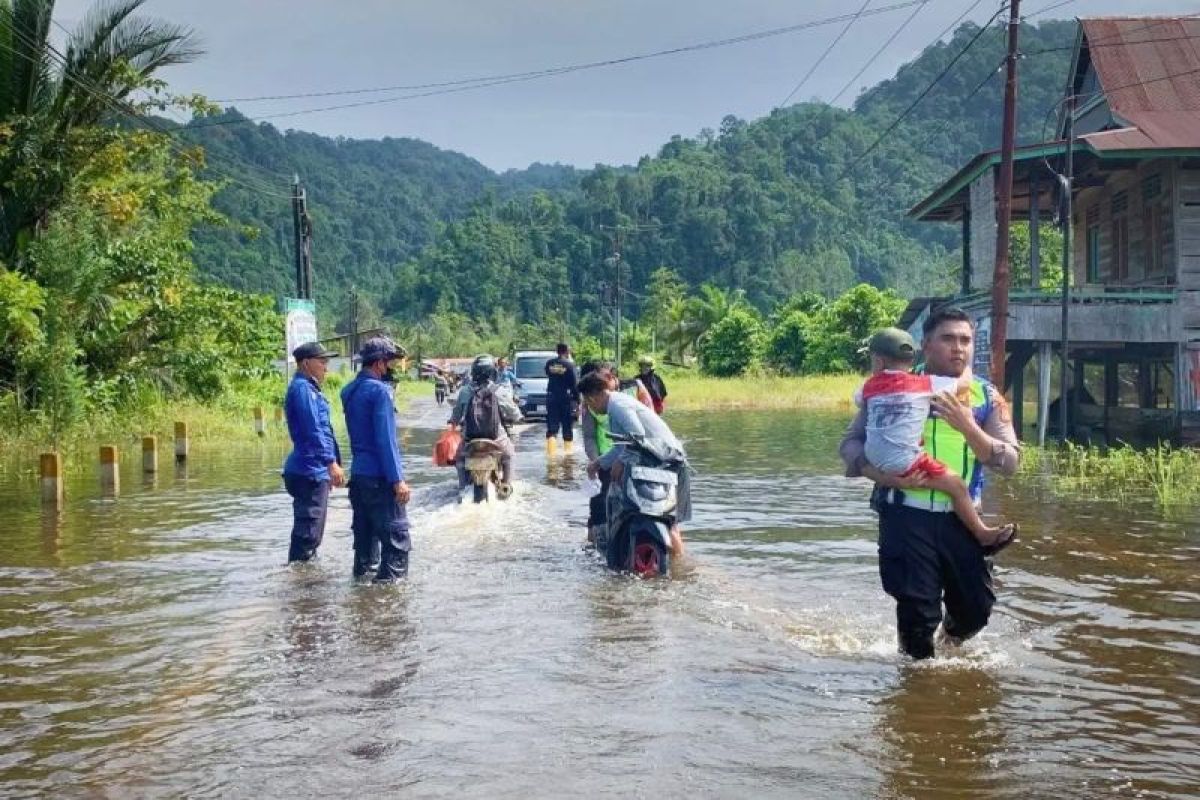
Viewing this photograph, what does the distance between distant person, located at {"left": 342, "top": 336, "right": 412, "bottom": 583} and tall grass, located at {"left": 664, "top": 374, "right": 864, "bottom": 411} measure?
31.0 meters

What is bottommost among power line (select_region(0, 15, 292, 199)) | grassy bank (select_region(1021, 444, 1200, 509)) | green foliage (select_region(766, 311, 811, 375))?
grassy bank (select_region(1021, 444, 1200, 509))

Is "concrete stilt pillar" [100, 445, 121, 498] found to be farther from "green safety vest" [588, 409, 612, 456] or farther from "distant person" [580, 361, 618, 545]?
"green safety vest" [588, 409, 612, 456]

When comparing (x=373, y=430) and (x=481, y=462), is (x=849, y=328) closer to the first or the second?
(x=481, y=462)

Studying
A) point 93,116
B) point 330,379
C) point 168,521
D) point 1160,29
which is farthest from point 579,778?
point 330,379

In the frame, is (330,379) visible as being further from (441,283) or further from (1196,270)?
(441,283)

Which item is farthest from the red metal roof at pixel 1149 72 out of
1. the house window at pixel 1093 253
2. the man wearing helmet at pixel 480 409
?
the man wearing helmet at pixel 480 409

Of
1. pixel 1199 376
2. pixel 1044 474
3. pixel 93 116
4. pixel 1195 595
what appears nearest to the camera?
pixel 1195 595

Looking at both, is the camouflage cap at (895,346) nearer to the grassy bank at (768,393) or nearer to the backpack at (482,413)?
the backpack at (482,413)

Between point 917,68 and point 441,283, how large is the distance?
49.5 metres

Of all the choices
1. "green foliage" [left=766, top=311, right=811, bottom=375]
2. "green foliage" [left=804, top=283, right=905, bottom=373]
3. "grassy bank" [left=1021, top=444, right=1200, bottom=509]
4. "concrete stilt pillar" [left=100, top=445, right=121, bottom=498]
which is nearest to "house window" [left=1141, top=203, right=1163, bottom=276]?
"grassy bank" [left=1021, top=444, right=1200, bottom=509]

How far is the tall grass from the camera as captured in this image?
4172cm

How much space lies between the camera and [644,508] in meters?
9.49

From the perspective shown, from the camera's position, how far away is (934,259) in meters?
112

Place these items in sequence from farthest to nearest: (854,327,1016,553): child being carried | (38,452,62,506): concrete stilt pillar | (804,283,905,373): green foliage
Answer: (804,283,905,373): green foliage
(38,452,62,506): concrete stilt pillar
(854,327,1016,553): child being carried
